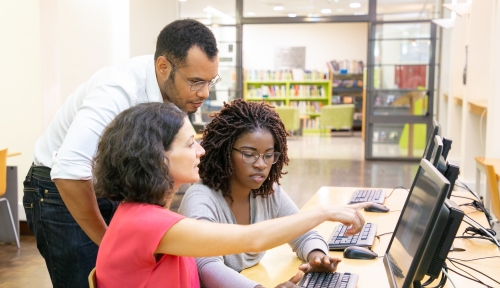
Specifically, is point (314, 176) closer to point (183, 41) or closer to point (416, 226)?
point (183, 41)

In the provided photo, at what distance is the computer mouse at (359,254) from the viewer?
218 centimetres

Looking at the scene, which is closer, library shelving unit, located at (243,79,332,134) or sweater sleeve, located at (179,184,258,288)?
sweater sleeve, located at (179,184,258,288)

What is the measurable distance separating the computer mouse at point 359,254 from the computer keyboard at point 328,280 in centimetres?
26

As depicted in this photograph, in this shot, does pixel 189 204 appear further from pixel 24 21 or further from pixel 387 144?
pixel 387 144

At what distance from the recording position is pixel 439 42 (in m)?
9.85

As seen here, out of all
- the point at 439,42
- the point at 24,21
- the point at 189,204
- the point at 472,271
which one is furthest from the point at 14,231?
the point at 439,42

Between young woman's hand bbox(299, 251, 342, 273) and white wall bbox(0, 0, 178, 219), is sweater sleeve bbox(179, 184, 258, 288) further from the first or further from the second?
white wall bbox(0, 0, 178, 219)

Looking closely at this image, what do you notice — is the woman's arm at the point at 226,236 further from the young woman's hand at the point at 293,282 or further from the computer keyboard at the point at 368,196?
the computer keyboard at the point at 368,196

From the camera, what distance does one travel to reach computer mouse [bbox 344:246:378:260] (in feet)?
7.16

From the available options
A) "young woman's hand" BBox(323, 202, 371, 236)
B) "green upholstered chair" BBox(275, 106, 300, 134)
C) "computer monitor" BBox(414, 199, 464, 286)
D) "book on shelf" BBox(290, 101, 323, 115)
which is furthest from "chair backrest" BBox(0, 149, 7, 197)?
"book on shelf" BBox(290, 101, 323, 115)

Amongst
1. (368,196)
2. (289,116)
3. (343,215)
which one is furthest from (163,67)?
(289,116)

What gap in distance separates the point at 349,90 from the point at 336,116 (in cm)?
119

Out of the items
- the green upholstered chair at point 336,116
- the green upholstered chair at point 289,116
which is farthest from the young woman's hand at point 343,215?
the green upholstered chair at point 336,116

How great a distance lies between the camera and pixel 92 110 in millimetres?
1815
